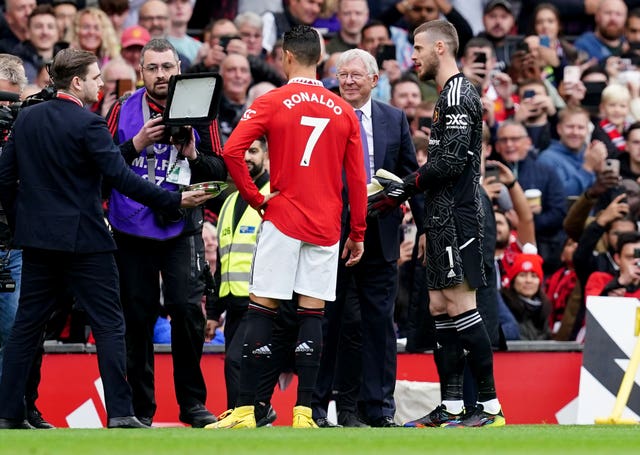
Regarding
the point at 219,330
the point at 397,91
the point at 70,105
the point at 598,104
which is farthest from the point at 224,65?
the point at 70,105

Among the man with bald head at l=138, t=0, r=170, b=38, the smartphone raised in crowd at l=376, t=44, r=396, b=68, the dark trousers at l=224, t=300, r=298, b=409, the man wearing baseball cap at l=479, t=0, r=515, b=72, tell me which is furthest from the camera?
the man wearing baseball cap at l=479, t=0, r=515, b=72

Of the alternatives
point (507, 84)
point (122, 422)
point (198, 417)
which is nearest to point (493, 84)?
point (507, 84)

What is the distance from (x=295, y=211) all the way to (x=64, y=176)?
144 cm

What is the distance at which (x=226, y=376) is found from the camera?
11273 mm

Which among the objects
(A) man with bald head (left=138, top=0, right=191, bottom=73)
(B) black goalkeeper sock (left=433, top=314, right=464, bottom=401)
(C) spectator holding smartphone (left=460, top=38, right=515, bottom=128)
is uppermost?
(A) man with bald head (left=138, top=0, right=191, bottom=73)

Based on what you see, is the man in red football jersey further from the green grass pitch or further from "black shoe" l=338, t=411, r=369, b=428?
"black shoe" l=338, t=411, r=369, b=428

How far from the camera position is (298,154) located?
9.59 meters

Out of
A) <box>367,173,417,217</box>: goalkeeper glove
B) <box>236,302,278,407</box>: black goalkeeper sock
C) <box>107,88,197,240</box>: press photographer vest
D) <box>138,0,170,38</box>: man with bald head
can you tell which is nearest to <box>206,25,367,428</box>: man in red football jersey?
<box>236,302,278,407</box>: black goalkeeper sock

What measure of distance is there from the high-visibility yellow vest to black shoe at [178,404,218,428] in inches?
46.5

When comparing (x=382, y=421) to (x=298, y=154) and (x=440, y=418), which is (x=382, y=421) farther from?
(x=298, y=154)

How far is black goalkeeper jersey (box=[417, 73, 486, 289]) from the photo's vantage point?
10.0 m

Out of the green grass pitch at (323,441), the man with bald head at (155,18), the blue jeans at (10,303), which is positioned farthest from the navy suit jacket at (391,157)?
the man with bald head at (155,18)

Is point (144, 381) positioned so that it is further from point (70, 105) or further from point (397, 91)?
point (397, 91)

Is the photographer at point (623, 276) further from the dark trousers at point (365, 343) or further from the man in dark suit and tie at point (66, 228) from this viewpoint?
the man in dark suit and tie at point (66, 228)
